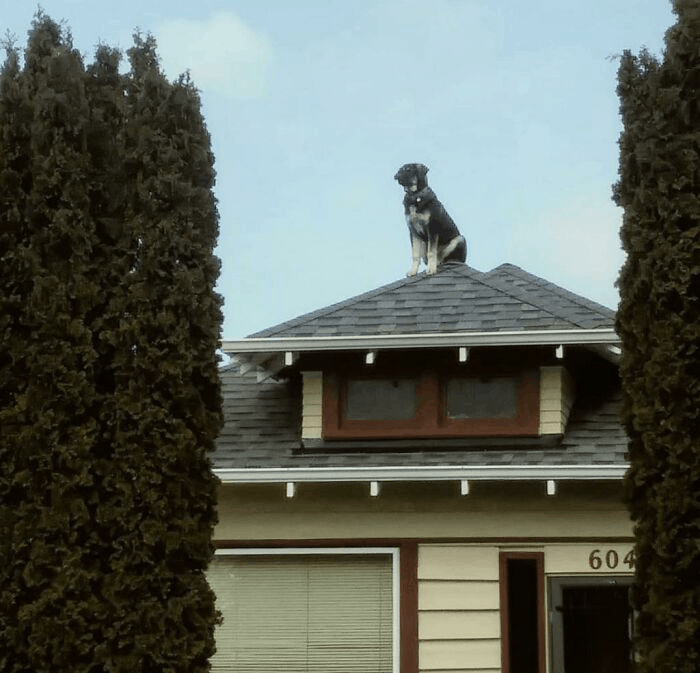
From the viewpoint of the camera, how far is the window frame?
1285 centimetres

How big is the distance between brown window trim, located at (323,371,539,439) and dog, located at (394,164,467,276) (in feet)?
7.37

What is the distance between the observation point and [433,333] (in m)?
13.4

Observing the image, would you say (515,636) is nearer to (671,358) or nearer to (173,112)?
(671,358)

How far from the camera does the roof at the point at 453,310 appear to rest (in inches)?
543

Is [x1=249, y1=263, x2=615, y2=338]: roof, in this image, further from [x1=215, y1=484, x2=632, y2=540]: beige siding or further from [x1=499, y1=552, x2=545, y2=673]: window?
[x1=499, y1=552, x2=545, y2=673]: window

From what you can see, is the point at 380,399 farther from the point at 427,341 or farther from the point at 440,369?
the point at 427,341

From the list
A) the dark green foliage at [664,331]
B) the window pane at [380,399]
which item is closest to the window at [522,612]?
the window pane at [380,399]

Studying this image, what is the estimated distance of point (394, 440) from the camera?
1360cm

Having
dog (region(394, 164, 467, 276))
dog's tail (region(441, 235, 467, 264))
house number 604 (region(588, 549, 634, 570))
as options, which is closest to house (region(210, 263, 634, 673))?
house number 604 (region(588, 549, 634, 570))

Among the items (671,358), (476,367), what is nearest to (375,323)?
(476,367)

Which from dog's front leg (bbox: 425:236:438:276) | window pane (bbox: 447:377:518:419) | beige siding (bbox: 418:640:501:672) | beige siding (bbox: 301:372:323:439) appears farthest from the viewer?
dog's front leg (bbox: 425:236:438:276)

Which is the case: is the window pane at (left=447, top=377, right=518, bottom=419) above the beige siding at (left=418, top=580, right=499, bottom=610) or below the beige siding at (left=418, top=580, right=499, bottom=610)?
above

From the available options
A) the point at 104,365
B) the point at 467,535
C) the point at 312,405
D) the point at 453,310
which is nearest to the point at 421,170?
the point at 453,310

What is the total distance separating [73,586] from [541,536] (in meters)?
5.37
